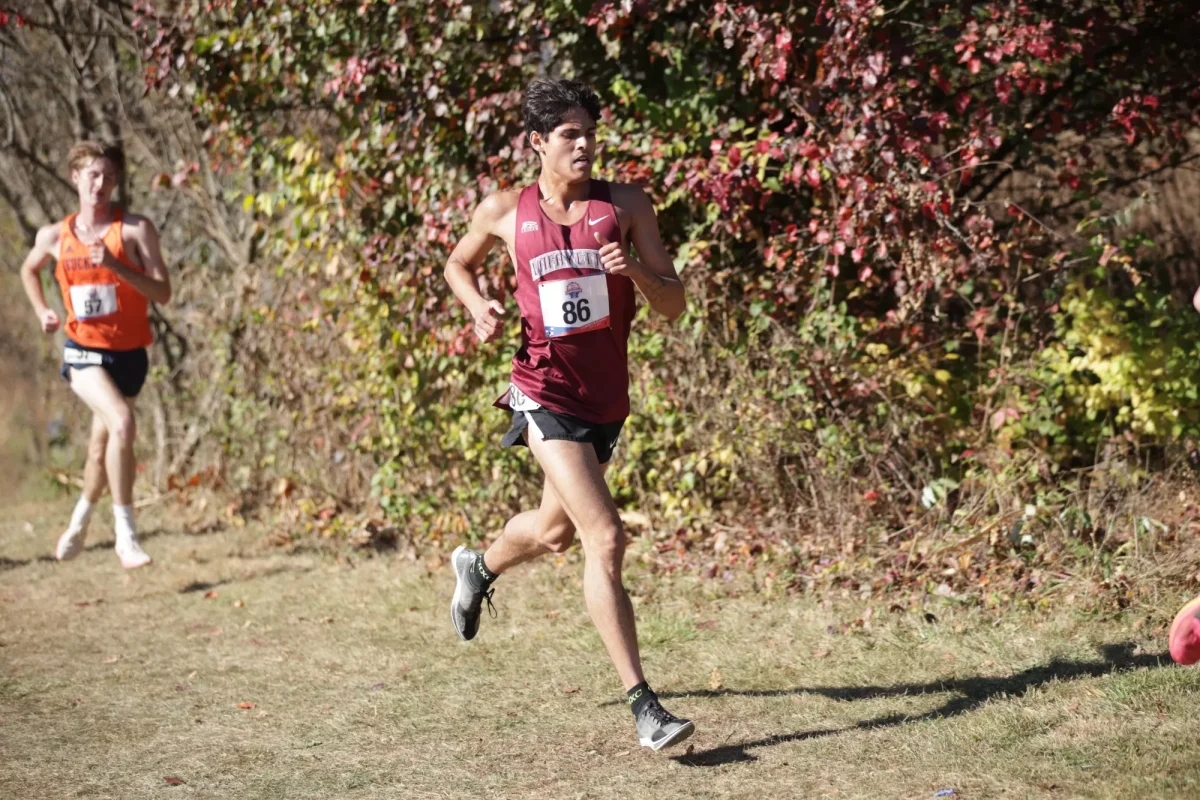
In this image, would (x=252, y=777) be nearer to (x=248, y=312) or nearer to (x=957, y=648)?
(x=957, y=648)

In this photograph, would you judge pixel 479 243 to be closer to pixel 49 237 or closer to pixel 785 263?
pixel 785 263

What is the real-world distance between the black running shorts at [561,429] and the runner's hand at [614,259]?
21.4 inches

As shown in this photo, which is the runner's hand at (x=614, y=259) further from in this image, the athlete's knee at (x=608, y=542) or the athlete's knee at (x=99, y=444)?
the athlete's knee at (x=99, y=444)

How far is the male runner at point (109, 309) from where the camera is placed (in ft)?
20.9

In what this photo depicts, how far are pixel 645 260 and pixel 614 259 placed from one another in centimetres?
38

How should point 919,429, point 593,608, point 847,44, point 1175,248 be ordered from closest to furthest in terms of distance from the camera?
point 593,608
point 847,44
point 919,429
point 1175,248

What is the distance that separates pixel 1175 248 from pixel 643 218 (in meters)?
4.29

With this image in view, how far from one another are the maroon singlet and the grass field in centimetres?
107

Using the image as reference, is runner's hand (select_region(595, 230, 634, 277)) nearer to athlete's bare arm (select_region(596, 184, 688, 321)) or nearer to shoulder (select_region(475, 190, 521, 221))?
athlete's bare arm (select_region(596, 184, 688, 321))

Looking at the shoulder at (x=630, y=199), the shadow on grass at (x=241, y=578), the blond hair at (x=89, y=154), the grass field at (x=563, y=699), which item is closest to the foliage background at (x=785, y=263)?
the shadow on grass at (x=241, y=578)

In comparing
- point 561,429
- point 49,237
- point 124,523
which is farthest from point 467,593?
point 49,237

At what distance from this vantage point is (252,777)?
3.87m

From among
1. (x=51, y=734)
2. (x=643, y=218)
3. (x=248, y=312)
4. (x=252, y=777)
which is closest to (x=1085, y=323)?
(x=643, y=218)

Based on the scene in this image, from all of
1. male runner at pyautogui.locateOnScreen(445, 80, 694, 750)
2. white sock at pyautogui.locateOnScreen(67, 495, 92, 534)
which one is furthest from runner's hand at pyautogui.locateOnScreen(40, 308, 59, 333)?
male runner at pyautogui.locateOnScreen(445, 80, 694, 750)
